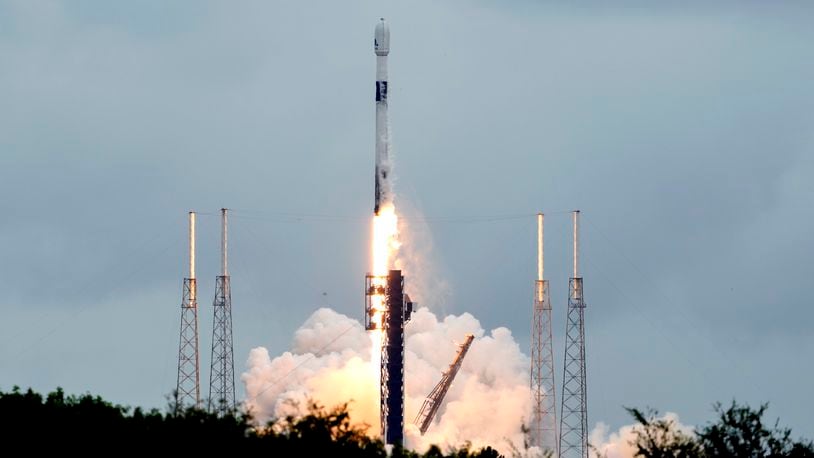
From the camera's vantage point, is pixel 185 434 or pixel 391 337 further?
Answer: pixel 391 337

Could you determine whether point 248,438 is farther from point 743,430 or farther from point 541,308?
point 541,308

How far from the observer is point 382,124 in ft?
568

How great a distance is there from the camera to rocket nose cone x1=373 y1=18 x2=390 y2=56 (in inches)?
6781

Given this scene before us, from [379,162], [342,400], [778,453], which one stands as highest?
[379,162]

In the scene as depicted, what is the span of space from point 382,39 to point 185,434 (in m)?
62.2

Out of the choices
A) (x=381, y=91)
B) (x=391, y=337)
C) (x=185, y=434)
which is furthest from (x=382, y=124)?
(x=185, y=434)

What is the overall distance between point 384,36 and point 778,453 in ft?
212

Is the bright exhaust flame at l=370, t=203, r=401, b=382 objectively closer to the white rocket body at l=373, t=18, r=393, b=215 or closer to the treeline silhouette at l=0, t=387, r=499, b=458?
the white rocket body at l=373, t=18, r=393, b=215

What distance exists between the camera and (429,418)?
185750 millimetres

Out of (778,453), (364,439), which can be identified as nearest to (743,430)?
(778,453)

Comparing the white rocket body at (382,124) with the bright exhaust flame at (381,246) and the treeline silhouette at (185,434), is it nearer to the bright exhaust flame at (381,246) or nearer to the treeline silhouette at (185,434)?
the bright exhaust flame at (381,246)

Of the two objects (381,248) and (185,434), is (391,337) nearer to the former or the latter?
(381,248)

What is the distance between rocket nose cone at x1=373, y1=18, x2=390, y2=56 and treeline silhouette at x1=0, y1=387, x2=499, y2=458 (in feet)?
165

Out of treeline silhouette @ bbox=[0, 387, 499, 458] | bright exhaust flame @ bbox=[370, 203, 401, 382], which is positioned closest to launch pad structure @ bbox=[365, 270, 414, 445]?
bright exhaust flame @ bbox=[370, 203, 401, 382]
